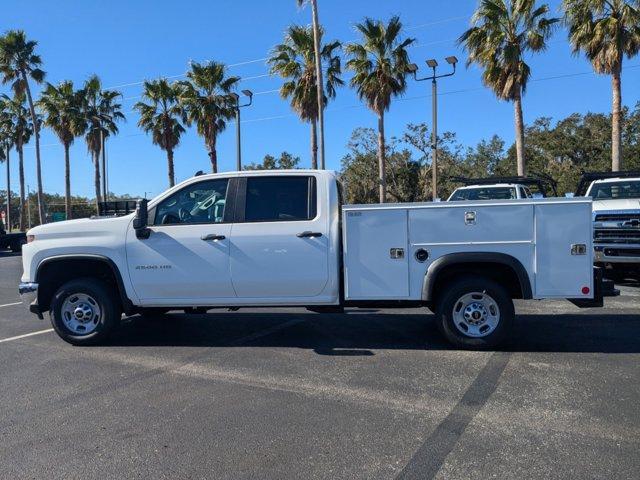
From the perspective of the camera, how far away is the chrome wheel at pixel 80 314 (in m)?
6.62

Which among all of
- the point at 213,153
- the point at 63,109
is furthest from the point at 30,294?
the point at 63,109

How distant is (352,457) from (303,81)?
24321mm

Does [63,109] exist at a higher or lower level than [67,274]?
higher

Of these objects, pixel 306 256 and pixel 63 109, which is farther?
pixel 63 109

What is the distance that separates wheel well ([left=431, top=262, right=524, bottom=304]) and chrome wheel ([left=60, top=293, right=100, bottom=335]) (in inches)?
159

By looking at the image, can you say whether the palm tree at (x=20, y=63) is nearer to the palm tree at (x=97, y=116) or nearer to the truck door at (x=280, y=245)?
the palm tree at (x=97, y=116)

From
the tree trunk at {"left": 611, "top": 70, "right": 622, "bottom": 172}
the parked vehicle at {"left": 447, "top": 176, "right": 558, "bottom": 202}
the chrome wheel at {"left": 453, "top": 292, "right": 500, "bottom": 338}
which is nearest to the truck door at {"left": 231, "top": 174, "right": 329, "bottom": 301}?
the chrome wheel at {"left": 453, "top": 292, "right": 500, "bottom": 338}

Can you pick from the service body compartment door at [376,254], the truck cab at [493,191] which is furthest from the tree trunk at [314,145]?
the service body compartment door at [376,254]

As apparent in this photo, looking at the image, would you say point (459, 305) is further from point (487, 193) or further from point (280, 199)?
point (487, 193)

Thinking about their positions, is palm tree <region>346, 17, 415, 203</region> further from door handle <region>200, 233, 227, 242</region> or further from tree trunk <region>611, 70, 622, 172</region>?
door handle <region>200, 233, 227, 242</region>

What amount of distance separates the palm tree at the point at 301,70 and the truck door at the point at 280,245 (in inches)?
772

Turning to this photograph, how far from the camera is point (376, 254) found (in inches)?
240

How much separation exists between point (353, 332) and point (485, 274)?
6.57 ft

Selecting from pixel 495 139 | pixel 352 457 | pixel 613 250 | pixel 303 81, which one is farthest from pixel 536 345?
pixel 495 139
